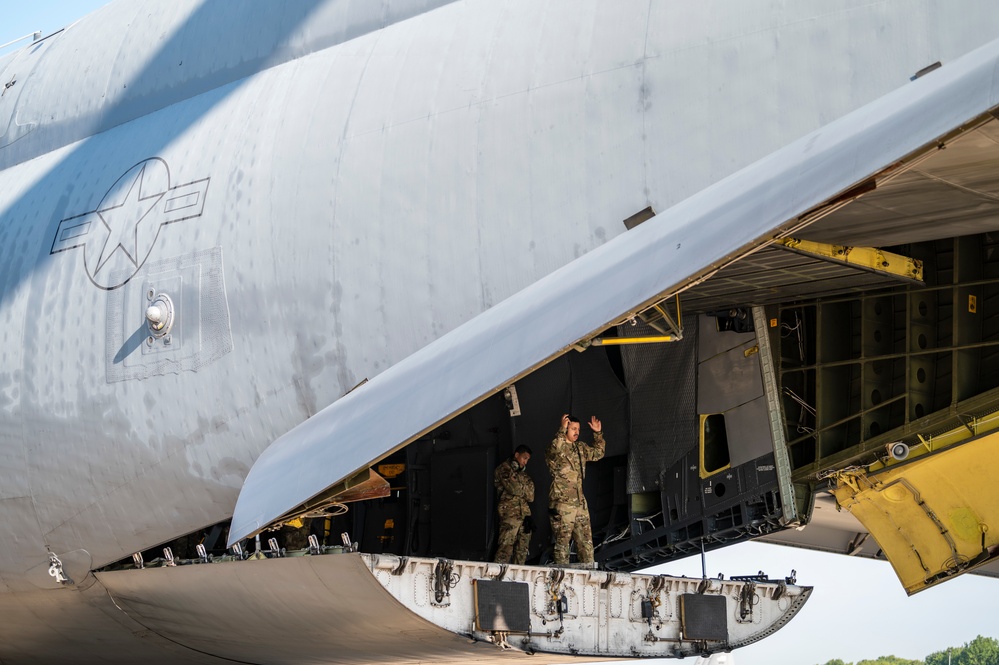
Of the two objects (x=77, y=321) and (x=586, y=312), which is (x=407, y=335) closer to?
(x=586, y=312)

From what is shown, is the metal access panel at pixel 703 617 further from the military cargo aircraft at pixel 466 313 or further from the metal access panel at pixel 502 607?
the metal access panel at pixel 502 607

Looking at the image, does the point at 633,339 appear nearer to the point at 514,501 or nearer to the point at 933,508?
the point at 514,501

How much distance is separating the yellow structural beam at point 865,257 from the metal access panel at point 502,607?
265cm

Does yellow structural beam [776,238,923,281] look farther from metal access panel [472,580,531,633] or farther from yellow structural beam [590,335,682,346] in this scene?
metal access panel [472,580,531,633]

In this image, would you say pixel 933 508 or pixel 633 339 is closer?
pixel 633 339

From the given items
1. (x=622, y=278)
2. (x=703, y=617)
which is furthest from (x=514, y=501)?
(x=622, y=278)

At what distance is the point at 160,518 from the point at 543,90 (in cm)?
366

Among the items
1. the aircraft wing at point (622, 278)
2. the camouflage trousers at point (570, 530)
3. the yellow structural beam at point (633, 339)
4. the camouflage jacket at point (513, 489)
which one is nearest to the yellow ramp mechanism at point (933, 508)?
the camouflage trousers at point (570, 530)

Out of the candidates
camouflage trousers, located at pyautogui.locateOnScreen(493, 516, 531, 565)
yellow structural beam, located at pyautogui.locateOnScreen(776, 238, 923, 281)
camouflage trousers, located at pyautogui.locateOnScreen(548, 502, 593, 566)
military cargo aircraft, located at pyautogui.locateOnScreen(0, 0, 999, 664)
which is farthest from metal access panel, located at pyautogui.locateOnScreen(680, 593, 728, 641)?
yellow structural beam, located at pyautogui.locateOnScreen(776, 238, 923, 281)

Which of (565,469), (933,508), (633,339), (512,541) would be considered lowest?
(512,541)

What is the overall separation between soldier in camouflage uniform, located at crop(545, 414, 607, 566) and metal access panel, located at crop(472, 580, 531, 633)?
157 centimetres

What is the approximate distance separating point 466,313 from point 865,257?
226 centimetres

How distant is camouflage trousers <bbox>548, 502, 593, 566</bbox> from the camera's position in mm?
8578

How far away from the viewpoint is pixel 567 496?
28.3 ft
